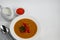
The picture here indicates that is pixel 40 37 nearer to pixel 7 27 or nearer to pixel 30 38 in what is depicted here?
pixel 30 38

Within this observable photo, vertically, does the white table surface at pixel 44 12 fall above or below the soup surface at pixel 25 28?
above

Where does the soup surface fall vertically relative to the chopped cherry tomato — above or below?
below

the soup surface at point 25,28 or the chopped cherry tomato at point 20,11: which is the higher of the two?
the chopped cherry tomato at point 20,11

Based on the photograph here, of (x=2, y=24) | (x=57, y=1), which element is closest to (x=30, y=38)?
(x=2, y=24)
